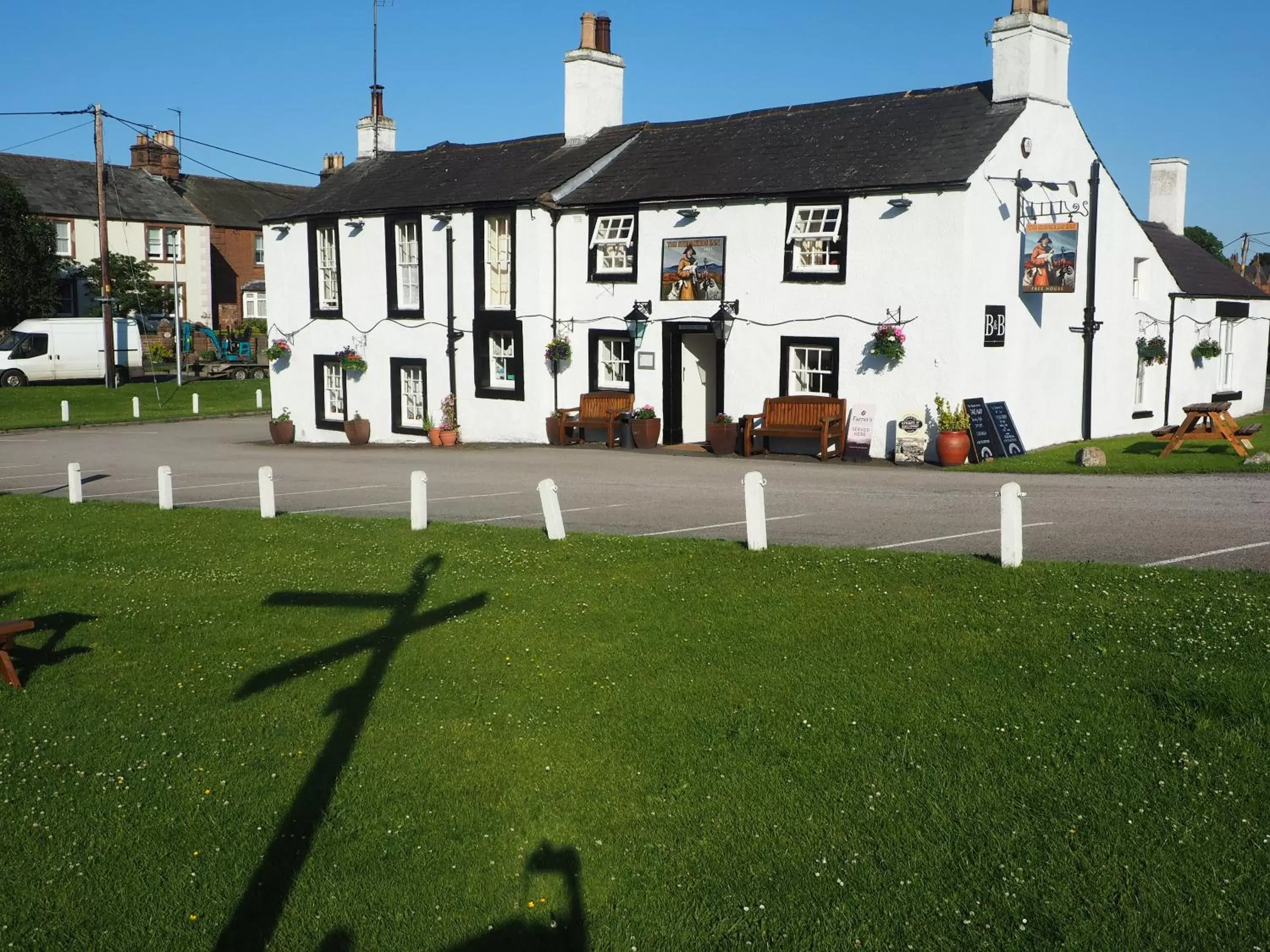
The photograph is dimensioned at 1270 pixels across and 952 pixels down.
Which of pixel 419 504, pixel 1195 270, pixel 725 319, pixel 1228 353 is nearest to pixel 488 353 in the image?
pixel 725 319

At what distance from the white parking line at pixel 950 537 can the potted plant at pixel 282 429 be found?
22758 mm

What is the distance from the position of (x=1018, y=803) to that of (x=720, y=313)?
18.6 m

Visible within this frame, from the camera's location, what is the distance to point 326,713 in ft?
29.2

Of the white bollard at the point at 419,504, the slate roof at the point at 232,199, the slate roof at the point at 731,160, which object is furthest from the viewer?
the slate roof at the point at 232,199

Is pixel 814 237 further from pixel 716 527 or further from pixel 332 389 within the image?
pixel 332 389

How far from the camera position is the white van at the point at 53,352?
47.8 metres

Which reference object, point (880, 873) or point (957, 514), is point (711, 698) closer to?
point (880, 873)

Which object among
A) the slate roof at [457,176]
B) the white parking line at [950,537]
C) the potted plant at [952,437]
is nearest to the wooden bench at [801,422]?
the potted plant at [952,437]

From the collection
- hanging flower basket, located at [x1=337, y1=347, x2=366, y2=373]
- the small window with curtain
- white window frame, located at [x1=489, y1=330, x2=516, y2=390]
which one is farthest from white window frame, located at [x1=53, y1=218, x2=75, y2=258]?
the small window with curtain

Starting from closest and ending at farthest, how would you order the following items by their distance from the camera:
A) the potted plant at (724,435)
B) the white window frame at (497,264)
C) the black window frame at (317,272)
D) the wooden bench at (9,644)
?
the wooden bench at (9,644) < the potted plant at (724,435) < the white window frame at (497,264) < the black window frame at (317,272)

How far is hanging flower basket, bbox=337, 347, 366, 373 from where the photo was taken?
31.6m

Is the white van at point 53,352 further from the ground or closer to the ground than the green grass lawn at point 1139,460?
further from the ground

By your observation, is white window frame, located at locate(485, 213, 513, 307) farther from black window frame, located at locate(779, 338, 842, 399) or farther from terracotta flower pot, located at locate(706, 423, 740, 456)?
black window frame, located at locate(779, 338, 842, 399)

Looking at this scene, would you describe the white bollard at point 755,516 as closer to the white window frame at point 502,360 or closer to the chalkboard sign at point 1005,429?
the chalkboard sign at point 1005,429
